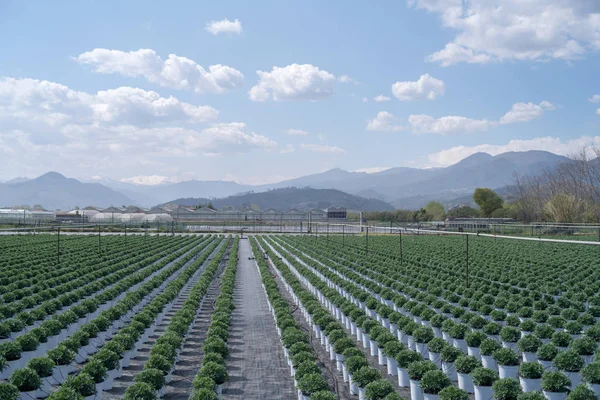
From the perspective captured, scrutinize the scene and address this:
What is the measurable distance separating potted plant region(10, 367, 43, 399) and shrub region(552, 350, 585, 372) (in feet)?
31.6

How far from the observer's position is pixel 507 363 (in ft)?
32.8

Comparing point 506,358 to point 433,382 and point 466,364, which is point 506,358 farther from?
point 433,382

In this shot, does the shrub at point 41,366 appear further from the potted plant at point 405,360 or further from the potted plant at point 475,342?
the potted plant at point 475,342

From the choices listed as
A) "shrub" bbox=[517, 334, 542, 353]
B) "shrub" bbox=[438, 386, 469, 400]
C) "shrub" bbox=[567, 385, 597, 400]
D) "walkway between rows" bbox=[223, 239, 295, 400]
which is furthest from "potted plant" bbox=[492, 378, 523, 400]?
"walkway between rows" bbox=[223, 239, 295, 400]

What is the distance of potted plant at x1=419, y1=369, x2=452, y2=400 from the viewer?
28.9ft

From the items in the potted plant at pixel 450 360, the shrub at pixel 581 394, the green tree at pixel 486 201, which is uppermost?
the green tree at pixel 486 201

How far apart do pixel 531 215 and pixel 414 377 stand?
93897 millimetres

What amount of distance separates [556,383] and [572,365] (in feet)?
3.84

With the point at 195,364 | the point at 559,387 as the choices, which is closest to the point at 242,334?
the point at 195,364

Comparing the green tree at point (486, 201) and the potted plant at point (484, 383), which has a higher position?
the green tree at point (486, 201)

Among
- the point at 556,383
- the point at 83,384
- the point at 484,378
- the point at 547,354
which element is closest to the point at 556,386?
the point at 556,383

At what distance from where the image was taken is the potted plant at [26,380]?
8.98 m

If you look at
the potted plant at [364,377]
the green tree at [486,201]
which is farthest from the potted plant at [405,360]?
the green tree at [486,201]

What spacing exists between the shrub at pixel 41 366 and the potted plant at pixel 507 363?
8.75m
